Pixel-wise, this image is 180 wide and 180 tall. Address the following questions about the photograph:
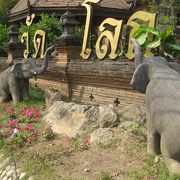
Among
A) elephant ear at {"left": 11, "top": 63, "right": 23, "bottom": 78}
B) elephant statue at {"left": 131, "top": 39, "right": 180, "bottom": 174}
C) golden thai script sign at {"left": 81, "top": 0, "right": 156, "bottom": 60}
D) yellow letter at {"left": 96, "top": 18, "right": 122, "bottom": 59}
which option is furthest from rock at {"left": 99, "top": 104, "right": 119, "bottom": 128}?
elephant ear at {"left": 11, "top": 63, "right": 23, "bottom": 78}

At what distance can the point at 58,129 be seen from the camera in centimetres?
749

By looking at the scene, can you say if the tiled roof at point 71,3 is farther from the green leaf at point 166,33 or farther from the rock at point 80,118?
the rock at point 80,118

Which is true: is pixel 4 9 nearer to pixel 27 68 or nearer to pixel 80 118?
pixel 27 68

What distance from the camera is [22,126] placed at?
316 inches

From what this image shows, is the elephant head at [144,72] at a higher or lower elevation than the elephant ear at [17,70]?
higher

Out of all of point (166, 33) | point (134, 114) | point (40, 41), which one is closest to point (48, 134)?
point (134, 114)

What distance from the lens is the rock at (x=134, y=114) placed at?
6.77 m

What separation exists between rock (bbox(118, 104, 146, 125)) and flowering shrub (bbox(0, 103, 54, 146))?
143 centimetres

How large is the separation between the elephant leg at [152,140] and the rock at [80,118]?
1367mm

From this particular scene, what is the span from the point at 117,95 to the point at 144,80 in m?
3.16

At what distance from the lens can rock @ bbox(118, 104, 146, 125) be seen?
6.77 meters

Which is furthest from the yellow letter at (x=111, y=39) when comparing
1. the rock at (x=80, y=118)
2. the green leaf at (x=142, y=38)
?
the rock at (x=80, y=118)

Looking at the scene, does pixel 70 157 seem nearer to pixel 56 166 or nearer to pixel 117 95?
pixel 56 166

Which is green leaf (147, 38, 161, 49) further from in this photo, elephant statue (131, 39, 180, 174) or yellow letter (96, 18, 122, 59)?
elephant statue (131, 39, 180, 174)
